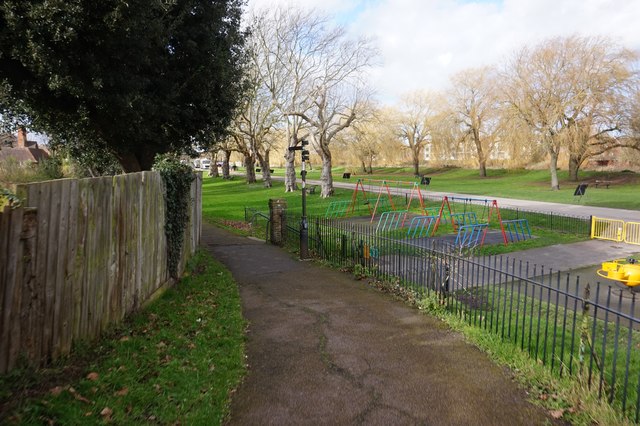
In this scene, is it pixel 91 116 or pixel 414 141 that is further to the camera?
pixel 414 141

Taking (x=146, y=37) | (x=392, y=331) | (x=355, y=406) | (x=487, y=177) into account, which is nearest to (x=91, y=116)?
(x=146, y=37)

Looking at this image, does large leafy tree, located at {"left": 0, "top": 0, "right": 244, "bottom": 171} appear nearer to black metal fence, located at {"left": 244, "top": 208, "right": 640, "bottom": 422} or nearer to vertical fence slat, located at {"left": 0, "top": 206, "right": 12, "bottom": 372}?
black metal fence, located at {"left": 244, "top": 208, "right": 640, "bottom": 422}

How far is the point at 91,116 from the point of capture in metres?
11.6

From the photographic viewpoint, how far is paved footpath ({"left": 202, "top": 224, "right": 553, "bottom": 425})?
4012mm

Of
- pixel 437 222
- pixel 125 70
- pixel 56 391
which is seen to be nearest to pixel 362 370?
pixel 56 391

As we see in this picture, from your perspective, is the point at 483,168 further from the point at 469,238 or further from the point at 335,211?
the point at 469,238

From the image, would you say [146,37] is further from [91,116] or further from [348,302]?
[348,302]

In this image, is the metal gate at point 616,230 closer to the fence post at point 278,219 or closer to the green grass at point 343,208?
the green grass at point 343,208

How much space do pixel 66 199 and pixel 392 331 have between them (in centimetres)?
430

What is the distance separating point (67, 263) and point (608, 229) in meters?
18.9

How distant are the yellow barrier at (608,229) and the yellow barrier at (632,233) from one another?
0.46ft

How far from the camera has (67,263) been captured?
13.3 feet

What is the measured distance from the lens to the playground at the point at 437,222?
1650cm

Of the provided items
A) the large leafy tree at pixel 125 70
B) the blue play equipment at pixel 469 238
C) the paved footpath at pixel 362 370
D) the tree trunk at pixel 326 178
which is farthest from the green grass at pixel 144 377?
the tree trunk at pixel 326 178
